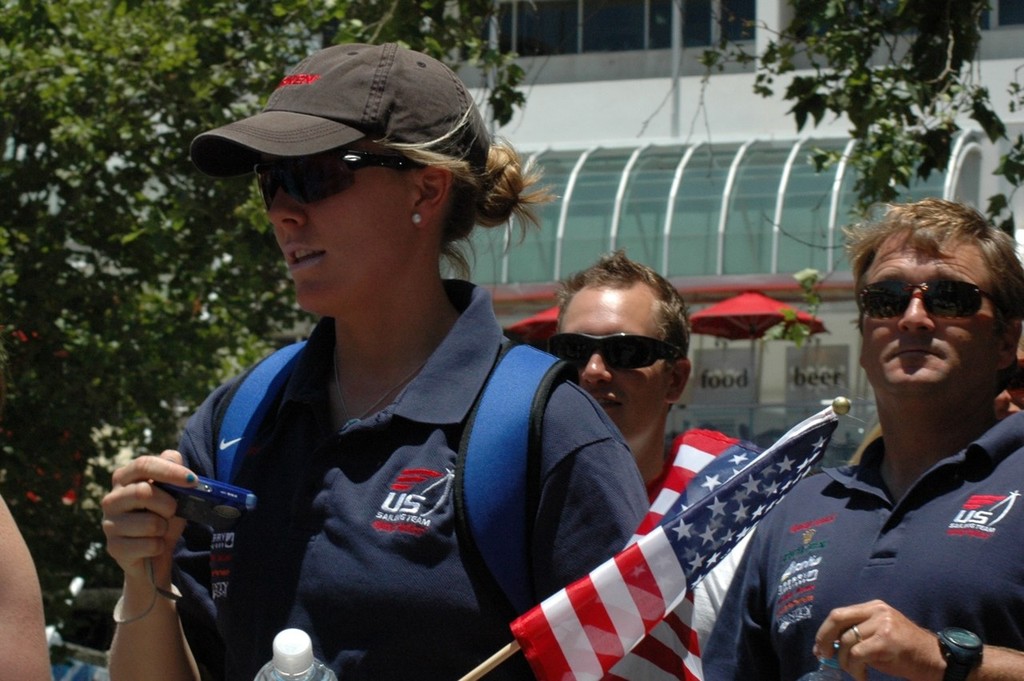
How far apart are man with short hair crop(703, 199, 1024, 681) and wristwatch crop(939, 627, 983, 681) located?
27 millimetres

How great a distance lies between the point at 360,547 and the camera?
7.88 ft

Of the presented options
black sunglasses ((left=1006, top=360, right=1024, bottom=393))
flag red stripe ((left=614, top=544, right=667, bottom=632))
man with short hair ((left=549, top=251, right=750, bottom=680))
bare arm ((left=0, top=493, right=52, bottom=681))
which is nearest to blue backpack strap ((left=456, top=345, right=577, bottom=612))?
flag red stripe ((left=614, top=544, right=667, bottom=632))

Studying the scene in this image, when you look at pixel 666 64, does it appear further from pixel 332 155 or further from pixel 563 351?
pixel 332 155

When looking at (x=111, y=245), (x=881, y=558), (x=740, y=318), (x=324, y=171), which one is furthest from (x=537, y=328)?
(x=324, y=171)

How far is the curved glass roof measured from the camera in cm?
1908

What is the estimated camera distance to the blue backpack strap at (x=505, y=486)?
235 cm

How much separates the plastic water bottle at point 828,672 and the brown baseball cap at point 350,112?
3.35 feet

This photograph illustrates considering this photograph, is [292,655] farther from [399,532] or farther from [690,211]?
[690,211]

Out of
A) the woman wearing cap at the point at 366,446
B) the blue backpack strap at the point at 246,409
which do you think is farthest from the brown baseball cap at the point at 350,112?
the blue backpack strap at the point at 246,409

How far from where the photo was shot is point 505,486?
236cm

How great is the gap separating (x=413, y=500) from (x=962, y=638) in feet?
3.03

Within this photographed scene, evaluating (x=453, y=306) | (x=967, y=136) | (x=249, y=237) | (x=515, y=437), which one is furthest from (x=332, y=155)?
(x=967, y=136)

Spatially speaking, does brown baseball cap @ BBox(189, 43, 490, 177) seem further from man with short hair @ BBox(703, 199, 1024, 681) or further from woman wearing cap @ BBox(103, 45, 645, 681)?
man with short hair @ BBox(703, 199, 1024, 681)

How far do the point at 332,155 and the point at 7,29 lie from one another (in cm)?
768
